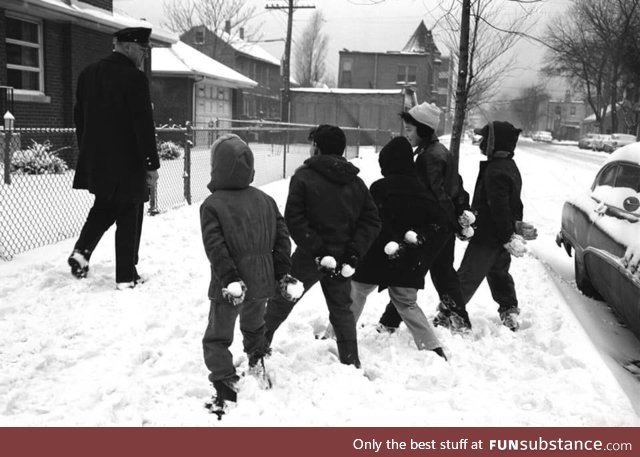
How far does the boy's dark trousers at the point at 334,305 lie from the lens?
3709 millimetres

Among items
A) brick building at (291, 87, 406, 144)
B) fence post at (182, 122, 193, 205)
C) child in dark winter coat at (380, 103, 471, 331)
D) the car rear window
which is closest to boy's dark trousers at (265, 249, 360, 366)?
child in dark winter coat at (380, 103, 471, 331)

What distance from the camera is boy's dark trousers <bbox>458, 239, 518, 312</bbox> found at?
477 centimetres

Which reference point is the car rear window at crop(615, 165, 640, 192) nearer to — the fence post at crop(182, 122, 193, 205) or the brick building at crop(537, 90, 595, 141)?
the fence post at crop(182, 122, 193, 205)

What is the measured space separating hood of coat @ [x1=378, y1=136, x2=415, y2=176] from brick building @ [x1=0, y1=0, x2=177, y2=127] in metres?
10.6

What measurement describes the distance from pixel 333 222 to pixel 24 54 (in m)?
12.4

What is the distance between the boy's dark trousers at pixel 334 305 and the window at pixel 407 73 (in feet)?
182

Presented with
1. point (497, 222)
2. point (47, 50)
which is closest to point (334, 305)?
point (497, 222)

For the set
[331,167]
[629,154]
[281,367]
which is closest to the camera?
[331,167]

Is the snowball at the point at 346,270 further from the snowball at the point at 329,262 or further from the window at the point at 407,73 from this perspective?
the window at the point at 407,73

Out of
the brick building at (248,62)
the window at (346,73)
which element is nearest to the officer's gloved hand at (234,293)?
the brick building at (248,62)

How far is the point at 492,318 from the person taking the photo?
4.99m

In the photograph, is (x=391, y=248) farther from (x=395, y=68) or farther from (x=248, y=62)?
(x=395, y=68)

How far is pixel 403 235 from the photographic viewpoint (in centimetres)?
403
